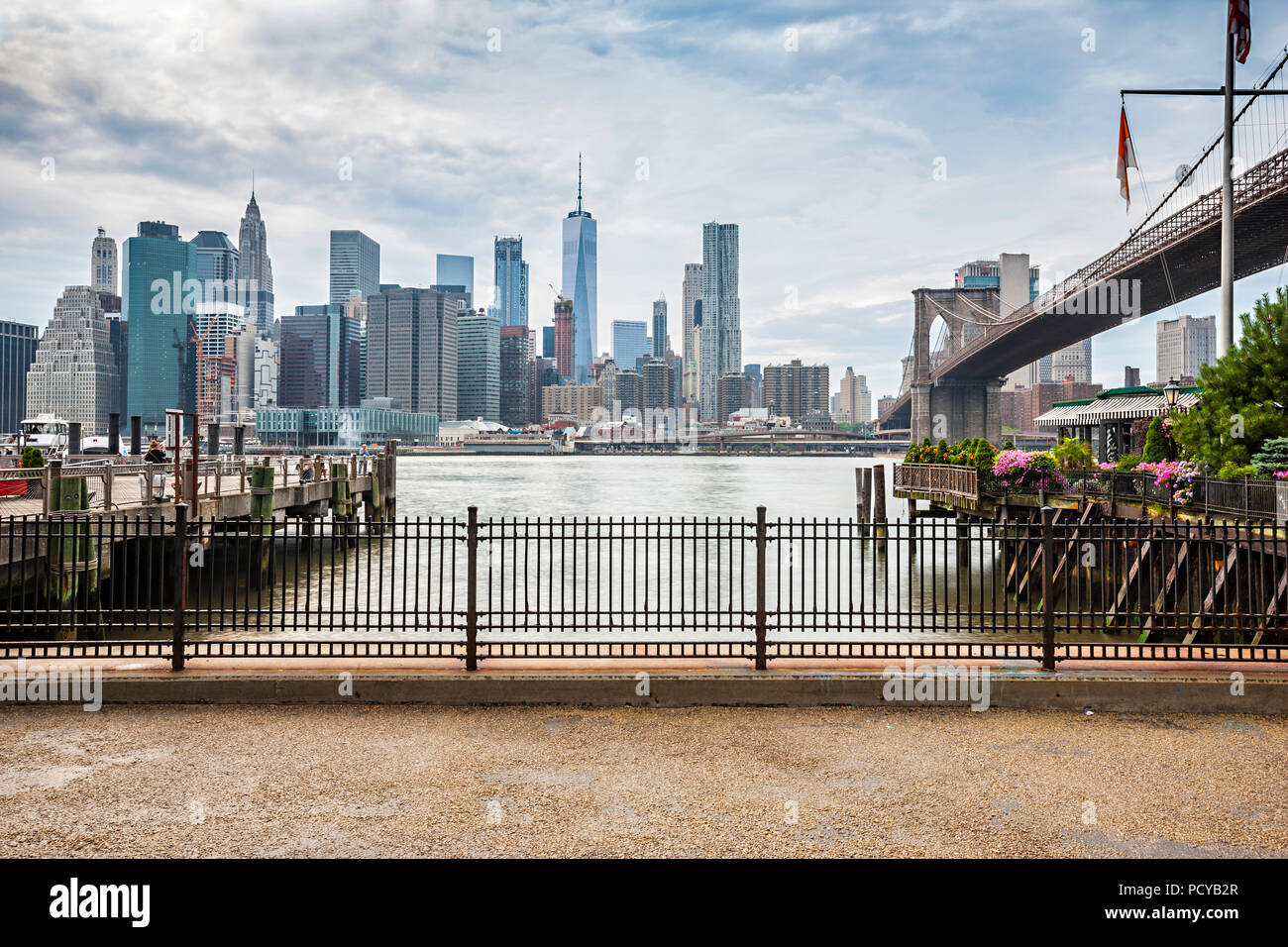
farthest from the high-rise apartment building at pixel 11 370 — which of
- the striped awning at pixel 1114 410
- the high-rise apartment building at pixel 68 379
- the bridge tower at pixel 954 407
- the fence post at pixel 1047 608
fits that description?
the fence post at pixel 1047 608

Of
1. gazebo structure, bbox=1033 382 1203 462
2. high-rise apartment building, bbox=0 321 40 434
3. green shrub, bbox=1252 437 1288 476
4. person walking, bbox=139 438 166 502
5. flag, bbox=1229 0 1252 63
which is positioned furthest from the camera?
high-rise apartment building, bbox=0 321 40 434

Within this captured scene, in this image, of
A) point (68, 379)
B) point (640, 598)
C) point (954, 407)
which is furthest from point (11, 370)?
point (640, 598)

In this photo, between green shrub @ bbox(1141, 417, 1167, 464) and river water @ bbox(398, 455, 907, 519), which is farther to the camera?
river water @ bbox(398, 455, 907, 519)

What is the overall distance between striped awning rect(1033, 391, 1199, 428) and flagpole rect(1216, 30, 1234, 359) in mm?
8308

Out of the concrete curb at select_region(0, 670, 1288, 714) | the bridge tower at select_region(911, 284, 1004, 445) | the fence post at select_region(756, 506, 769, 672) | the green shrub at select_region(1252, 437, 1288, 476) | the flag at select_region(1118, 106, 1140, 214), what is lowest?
the concrete curb at select_region(0, 670, 1288, 714)

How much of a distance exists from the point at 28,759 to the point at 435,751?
3.05 m

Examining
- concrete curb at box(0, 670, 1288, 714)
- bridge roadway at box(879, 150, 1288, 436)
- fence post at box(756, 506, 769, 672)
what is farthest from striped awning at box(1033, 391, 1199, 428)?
fence post at box(756, 506, 769, 672)

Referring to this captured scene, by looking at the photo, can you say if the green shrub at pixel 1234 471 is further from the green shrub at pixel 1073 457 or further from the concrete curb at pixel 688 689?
the concrete curb at pixel 688 689

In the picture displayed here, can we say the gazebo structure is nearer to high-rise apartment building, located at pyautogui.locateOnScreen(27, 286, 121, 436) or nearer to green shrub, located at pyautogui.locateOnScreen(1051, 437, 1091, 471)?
green shrub, located at pyautogui.locateOnScreen(1051, 437, 1091, 471)

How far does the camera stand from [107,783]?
6.18m

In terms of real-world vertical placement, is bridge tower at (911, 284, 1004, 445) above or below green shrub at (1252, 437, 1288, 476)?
above

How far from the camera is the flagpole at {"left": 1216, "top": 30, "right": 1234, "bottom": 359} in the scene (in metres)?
22.3
